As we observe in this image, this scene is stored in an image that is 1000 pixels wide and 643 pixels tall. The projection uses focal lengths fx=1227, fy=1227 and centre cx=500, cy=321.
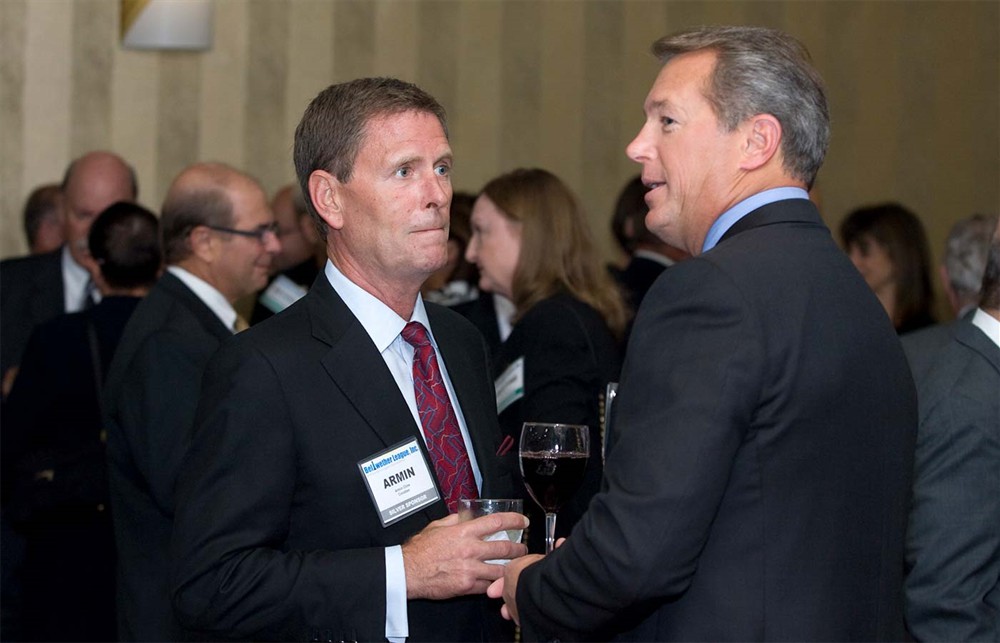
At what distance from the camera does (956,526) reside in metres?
2.33

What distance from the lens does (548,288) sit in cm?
370

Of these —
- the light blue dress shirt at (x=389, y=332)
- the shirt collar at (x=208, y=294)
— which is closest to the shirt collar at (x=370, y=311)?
the light blue dress shirt at (x=389, y=332)

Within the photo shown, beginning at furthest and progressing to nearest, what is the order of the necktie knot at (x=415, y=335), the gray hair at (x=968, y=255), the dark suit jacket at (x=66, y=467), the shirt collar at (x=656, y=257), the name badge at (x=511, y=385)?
the shirt collar at (x=656, y=257)
the gray hair at (x=968, y=255)
the dark suit jacket at (x=66, y=467)
the name badge at (x=511, y=385)
the necktie knot at (x=415, y=335)

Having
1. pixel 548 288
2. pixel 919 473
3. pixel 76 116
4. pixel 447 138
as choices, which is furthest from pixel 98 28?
pixel 919 473

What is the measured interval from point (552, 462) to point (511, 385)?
4.51 ft

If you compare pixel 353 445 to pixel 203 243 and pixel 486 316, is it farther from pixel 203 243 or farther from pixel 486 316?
pixel 486 316

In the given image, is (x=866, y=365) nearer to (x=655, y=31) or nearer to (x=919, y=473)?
(x=919, y=473)

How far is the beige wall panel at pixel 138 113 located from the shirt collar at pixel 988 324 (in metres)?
5.00

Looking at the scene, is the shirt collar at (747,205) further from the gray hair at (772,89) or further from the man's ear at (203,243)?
the man's ear at (203,243)

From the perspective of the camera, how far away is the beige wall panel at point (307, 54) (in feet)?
22.2

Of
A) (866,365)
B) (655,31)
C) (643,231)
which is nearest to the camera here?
(866,365)

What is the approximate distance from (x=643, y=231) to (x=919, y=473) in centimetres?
232

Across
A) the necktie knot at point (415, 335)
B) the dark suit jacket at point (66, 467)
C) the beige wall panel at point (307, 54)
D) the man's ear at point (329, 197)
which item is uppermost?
the beige wall panel at point (307, 54)

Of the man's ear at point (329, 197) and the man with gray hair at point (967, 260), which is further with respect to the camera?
the man with gray hair at point (967, 260)
